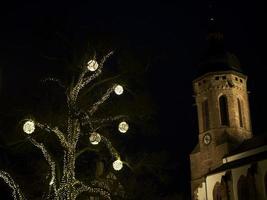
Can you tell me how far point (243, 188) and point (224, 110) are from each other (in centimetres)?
879

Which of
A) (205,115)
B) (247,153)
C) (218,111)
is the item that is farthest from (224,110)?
(247,153)

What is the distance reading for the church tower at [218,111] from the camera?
4609cm

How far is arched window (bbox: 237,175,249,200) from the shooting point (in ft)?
134

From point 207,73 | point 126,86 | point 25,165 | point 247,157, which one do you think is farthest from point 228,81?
point 126,86

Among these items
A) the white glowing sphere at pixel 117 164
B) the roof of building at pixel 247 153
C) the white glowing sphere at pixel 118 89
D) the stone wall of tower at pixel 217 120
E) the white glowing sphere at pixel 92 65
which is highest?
the stone wall of tower at pixel 217 120

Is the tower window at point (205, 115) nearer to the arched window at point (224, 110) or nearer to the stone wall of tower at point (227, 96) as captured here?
the stone wall of tower at point (227, 96)

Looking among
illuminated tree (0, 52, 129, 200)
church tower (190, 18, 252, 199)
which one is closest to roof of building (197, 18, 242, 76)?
church tower (190, 18, 252, 199)

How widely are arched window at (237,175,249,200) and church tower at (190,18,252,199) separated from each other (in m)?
4.47

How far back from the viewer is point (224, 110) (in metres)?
47.1

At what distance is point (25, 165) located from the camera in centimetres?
2550

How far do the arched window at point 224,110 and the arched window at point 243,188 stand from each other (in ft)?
22.6

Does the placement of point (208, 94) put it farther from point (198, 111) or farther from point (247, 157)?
point (247, 157)

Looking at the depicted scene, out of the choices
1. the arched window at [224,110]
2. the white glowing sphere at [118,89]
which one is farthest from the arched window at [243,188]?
the white glowing sphere at [118,89]

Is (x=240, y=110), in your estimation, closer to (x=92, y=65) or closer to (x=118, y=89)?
(x=118, y=89)
